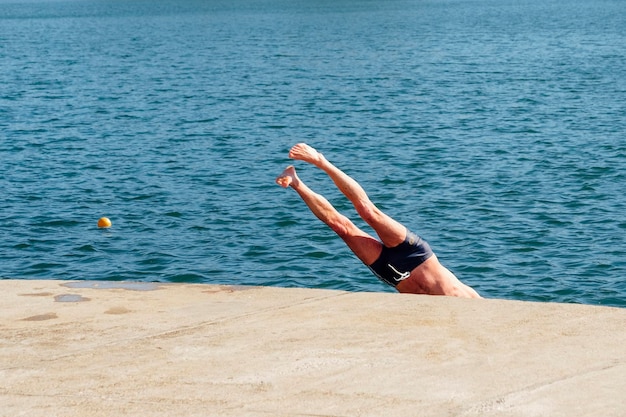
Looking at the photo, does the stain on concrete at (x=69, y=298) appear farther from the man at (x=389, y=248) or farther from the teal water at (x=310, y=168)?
the teal water at (x=310, y=168)

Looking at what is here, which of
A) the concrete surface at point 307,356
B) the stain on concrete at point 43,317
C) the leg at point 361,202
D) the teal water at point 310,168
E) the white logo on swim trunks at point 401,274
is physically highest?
the leg at point 361,202

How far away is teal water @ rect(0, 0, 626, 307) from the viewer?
17.7m

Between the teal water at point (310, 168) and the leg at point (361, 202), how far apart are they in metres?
6.56

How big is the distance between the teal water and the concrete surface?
7.49 metres

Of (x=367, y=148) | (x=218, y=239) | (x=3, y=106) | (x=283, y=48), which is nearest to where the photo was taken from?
(x=218, y=239)

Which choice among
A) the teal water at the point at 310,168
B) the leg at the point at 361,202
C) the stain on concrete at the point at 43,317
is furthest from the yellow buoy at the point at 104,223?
the stain on concrete at the point at 43,317

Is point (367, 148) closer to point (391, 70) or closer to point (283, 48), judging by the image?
point (391, 70)

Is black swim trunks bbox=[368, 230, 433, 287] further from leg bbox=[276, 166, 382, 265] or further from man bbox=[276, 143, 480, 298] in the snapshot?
leg bbox=[276, 166, 382, 265]

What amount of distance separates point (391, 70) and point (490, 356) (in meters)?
48.6

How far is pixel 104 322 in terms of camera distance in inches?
331

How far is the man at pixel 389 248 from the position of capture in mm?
9445

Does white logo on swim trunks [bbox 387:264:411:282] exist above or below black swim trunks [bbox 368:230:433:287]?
below

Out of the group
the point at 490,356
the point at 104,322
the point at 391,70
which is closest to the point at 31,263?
the point at 104,322

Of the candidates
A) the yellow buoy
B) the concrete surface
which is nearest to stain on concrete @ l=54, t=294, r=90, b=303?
the concrete surface
